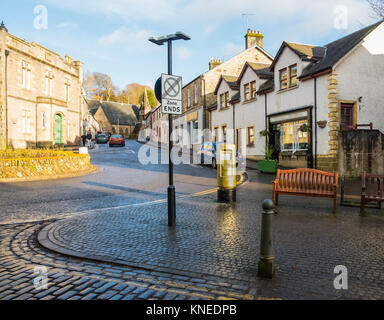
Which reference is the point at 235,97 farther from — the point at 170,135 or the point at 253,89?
the point at 170,135

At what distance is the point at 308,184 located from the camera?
8.64m

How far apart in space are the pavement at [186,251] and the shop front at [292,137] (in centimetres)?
1052

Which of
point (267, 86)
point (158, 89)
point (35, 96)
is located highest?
point (35, 96)

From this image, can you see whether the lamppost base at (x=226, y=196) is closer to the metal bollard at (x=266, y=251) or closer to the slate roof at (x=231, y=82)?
the metal bollard at (x=266, y=251)

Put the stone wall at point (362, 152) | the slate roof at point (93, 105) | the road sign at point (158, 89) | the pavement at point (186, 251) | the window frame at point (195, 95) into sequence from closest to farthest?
the pavement at point (186, 251)
the road sign at point (158, 89)
the stone wall at point (362, 152)
the window frame at point (195, 95)
the slate roof at point (93, 105)

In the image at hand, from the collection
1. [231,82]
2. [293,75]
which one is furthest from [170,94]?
[231,82]

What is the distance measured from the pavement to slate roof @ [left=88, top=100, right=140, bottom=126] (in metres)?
80.3

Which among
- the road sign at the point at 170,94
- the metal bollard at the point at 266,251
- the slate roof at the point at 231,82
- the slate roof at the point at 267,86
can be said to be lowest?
the metal bollard at the point at 266,251

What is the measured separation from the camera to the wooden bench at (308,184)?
832cm

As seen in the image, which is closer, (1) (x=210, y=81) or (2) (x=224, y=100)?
(2) (x=224, y=100)

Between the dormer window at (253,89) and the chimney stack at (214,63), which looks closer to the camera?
the dormer window at (253,89)

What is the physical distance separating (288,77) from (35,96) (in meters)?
23.5

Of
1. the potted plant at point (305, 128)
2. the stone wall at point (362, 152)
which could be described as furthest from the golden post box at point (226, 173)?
the potted plant at point (305, 128)

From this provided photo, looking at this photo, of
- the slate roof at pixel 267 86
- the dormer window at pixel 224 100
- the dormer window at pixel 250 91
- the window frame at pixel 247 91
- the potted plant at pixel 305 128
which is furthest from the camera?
the dormer window at pixel 224 100
